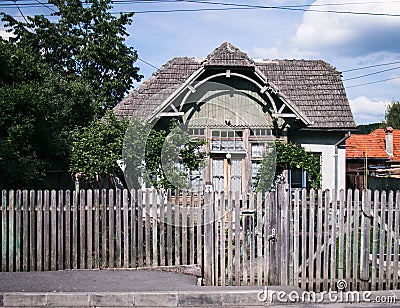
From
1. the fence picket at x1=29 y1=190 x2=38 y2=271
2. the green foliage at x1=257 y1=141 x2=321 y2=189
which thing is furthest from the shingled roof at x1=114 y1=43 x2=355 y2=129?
the fence picket at x1=29 y1=190 x2=38 y2=271

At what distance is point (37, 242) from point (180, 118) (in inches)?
292

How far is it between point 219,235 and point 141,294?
1.76 m

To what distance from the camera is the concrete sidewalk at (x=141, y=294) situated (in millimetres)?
7031

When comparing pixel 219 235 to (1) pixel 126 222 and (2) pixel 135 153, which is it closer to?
(1) pixel 126 222

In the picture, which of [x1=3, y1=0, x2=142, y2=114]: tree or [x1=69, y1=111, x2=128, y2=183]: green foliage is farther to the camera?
[x1=3, y1=0, x2=142, y2=114]: tree

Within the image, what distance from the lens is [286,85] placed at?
1797cm

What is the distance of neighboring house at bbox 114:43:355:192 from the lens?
14.8 meters

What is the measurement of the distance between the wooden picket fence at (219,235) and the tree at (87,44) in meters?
23.3

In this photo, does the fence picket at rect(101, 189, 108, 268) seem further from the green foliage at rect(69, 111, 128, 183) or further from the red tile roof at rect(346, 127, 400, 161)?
the red tile roof at rect(346, 127, 400, 161)

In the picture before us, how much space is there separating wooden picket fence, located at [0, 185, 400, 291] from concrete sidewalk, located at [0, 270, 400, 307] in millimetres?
444

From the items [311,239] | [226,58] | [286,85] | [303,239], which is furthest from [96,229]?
[286,85]

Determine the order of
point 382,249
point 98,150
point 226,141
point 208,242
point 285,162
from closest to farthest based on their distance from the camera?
point 382,249
point 208,242
point 98,150
point 285,162
point 226,141

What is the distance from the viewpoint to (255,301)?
721 centimetres

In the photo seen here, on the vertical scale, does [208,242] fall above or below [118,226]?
below
